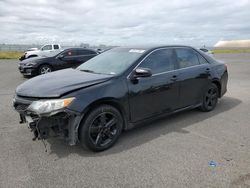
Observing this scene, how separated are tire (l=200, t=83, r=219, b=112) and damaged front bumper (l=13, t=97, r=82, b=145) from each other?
10.5 feet

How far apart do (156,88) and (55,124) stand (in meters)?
1.86

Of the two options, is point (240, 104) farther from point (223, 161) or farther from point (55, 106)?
point (55, 106)

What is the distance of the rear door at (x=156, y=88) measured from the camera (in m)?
3.83

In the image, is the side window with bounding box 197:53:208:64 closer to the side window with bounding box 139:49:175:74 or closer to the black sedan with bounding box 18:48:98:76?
the side window with bounding box 139:49:175:74

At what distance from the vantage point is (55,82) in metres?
3.55

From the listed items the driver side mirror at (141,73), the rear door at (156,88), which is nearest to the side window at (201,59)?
the rear door at (156,88)

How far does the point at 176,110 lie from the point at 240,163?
5.47 feet

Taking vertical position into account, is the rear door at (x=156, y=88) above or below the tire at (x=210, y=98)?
above

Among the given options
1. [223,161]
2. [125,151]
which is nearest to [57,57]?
[125,151]

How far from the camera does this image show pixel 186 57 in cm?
485

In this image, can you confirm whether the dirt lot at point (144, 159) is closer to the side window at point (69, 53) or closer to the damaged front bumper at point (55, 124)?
the damaged front bumper at point (55, 124)

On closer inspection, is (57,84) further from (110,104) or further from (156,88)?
(156,88)

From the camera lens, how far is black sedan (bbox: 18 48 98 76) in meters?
10.4

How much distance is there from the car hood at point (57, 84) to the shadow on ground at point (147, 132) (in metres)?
0.95
